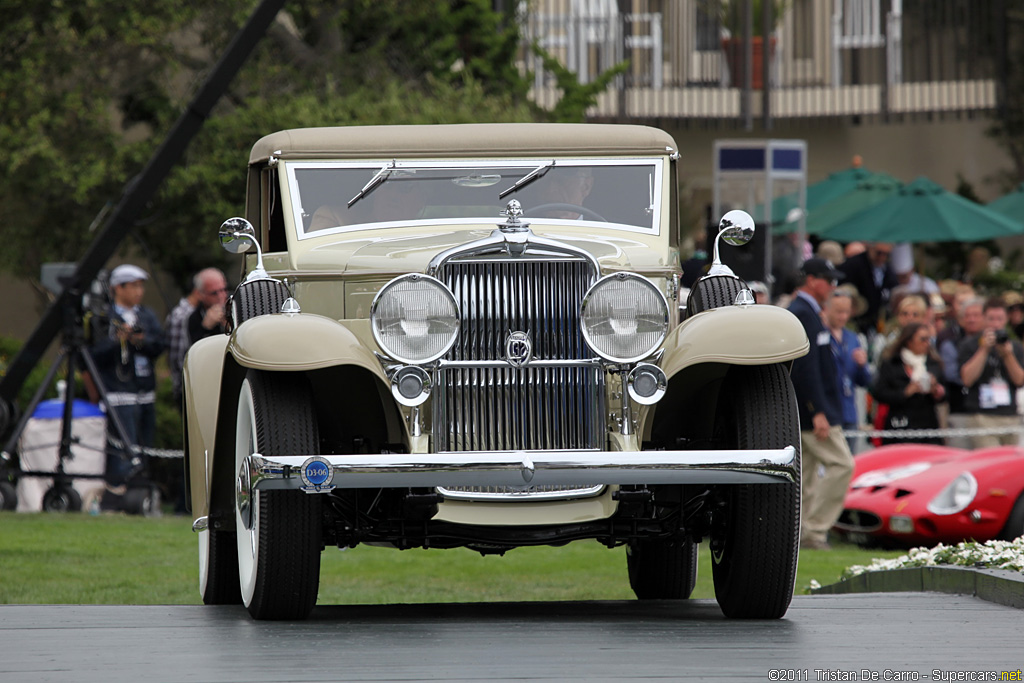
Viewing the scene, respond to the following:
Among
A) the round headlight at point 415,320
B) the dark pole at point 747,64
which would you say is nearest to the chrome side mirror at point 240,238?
the round headlight at point 415,320

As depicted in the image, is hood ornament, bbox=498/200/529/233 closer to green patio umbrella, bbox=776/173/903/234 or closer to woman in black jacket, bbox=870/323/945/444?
woman in black jacket, bbox=870/323/945/444

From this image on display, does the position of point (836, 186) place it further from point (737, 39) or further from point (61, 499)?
point (61, 499)

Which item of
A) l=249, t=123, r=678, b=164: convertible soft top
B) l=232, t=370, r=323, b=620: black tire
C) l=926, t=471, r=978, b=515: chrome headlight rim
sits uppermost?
l=249, t=123, r=678, b=164: convertible soft top

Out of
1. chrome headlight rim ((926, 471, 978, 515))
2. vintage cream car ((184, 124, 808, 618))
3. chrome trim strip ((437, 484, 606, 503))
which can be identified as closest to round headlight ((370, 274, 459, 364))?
vintage cream car ((184, 124, 808, 618))

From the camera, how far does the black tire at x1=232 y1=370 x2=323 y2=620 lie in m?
5.69

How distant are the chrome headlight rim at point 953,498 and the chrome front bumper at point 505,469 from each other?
568 centimetres

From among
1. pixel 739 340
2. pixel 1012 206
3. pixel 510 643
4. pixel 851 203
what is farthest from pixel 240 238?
pixel 1012 206

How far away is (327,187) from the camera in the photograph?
692 centimetres

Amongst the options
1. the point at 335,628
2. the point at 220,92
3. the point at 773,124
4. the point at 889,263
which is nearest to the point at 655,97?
the point at 773,124

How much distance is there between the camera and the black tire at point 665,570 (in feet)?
24.4

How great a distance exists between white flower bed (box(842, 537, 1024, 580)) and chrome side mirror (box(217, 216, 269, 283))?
3.47 meters

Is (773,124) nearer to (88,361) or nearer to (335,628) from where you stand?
(88,361)

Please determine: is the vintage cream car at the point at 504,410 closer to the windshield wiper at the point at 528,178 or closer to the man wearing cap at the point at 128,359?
the windshield wiper at the point at 528,178

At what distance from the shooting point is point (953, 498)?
10906 millimetres
